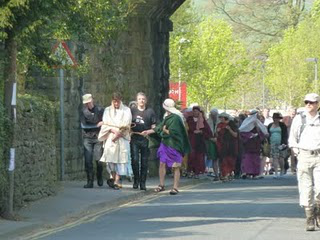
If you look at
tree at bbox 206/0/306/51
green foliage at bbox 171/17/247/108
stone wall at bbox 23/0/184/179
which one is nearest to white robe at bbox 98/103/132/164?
stone wall at bbox 23/0/184/179

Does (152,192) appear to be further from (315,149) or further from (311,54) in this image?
(311,54)

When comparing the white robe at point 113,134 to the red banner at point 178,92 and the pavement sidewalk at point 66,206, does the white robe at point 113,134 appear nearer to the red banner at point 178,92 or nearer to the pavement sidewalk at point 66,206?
the pavement sidewalk at point 66,206

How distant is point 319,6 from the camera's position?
68.0 metres

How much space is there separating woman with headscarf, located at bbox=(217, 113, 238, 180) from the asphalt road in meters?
5.90

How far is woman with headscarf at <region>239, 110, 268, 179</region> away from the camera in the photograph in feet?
94.2

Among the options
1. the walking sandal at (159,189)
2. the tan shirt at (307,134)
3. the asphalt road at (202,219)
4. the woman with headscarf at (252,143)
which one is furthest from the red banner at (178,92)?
the tan shirt at (307,134)

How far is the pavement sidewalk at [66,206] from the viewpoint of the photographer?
14.4 meters

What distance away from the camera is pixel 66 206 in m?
17.4

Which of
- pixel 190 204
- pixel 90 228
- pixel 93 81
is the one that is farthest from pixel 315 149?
pixel 93 81

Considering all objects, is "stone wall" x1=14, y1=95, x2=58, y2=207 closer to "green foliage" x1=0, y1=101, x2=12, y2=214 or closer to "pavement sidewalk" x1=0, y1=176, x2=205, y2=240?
"pavement sidewalk" x1=0, y1=176, x2=205, y2=240

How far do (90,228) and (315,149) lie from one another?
9.93 ft

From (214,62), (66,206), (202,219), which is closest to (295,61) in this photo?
(214,62)

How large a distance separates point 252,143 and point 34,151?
1170 cm

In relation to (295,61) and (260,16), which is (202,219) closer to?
(260,16)
